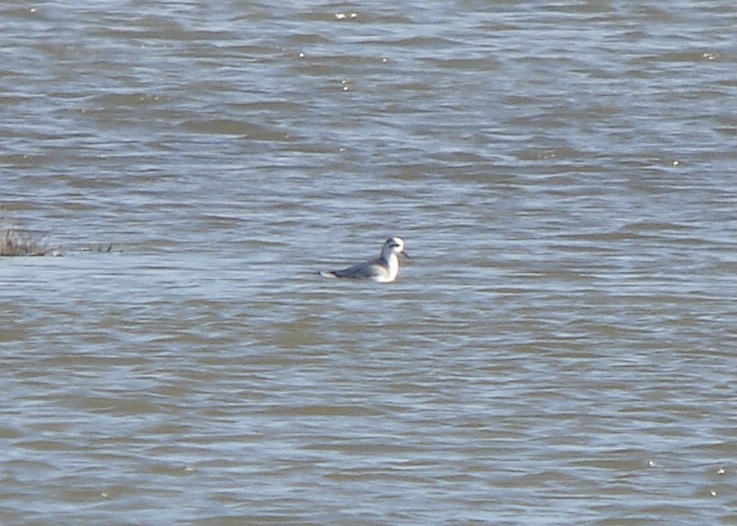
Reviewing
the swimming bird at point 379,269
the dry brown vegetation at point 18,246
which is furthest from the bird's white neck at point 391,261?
the dry brown vegetation at point 18,246

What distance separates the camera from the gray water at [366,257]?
26.9 feet

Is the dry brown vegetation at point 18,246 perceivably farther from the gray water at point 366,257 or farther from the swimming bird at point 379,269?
the swimming bird at point 379,269

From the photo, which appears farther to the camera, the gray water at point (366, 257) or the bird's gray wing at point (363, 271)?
the bird's gray wing at point (363, 271)

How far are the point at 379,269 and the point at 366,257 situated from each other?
1.17 m

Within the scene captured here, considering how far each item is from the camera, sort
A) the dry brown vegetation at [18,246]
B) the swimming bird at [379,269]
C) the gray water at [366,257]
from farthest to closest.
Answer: the dry brown vegetation at [18,246], the swimming bird at [379,269], the gray water at [366,257]

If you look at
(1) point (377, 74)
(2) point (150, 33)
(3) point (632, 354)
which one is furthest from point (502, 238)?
(2) point (150, 33)

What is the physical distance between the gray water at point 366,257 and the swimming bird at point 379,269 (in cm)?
14

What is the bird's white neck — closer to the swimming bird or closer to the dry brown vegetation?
the swimming bird

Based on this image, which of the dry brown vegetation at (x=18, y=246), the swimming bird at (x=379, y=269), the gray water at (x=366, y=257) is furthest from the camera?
the dry brown vegetation at (x=18, y=246)

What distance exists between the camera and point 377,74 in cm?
2188

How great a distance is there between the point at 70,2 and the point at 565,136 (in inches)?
329

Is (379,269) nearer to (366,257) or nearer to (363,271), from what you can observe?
(363,271)

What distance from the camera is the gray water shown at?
8203mm

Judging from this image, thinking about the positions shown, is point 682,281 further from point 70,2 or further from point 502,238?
point 70,2
